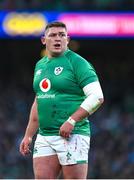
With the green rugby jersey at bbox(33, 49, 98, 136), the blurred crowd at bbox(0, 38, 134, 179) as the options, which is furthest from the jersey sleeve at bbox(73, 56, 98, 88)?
the blurred crowd at bbox(0, 38, 134, 179)

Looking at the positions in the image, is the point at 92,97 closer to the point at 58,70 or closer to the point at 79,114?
the point at 79,114

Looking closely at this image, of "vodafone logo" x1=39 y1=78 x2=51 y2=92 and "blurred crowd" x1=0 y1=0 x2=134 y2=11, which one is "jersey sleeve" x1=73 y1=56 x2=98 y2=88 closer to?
"vodafone logo" x1=39 y1=78 x2=51 y2=92

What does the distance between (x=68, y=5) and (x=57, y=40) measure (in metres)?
10.2

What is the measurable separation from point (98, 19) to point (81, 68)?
10040 mm

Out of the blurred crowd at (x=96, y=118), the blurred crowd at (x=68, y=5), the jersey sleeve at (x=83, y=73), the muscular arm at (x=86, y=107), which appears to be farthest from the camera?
the blurred crowd at (x=68, y=5)

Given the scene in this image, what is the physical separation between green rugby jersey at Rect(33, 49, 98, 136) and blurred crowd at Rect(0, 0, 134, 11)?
32.4 feet

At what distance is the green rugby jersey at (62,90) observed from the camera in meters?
6.32

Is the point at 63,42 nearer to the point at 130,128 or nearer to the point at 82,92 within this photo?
the point at 82,92

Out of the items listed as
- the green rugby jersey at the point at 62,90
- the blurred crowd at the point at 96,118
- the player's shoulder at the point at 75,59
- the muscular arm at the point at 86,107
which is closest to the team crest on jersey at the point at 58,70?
the green rugby jersey at the point at 62,90

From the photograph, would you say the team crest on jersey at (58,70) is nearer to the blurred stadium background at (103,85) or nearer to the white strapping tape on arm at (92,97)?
the white strapping tape on arm at (92,97)

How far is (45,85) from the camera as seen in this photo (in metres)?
6.45

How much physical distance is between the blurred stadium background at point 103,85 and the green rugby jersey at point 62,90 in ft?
27.5

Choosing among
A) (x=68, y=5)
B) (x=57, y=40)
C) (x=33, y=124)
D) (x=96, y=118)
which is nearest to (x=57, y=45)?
(x=57, y=40)

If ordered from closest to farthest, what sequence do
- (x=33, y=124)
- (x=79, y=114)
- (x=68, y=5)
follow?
1. (x=79, y=114)
2. (x=33, y=124)
3. (x=68, y=5)
